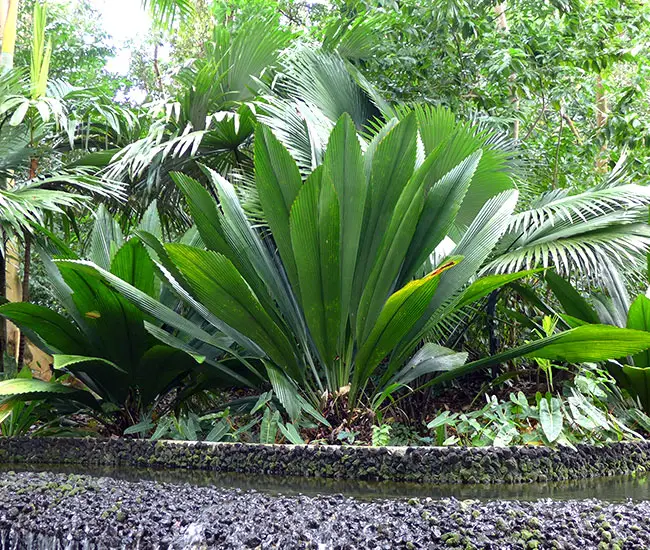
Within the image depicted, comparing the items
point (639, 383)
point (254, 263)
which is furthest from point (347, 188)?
point (639, 383)

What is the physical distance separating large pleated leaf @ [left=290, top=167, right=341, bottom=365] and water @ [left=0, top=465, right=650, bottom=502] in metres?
0.62

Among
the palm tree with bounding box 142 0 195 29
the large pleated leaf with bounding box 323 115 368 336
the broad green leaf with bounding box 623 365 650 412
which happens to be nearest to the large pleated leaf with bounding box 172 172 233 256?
the large pleated leaf with bounding box 323 115 368 336

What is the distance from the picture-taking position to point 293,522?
1627mm

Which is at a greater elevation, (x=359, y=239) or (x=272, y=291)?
(x=359, y=239)

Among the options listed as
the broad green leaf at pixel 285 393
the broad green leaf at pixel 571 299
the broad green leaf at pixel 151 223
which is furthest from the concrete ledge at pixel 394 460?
the broad green leaf at pixel 151 223

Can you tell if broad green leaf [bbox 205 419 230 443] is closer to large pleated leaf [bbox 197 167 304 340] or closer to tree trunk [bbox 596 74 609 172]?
large pleated leaf [bbox 197 167 304 340]

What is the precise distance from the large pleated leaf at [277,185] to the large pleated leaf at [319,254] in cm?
17

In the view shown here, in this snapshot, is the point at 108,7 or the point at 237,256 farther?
the point at 108,7

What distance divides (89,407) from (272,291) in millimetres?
1166

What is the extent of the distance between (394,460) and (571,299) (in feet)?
6.09

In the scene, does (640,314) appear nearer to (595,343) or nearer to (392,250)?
(595,343)

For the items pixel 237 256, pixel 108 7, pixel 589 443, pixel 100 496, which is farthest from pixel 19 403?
pixel 108 7

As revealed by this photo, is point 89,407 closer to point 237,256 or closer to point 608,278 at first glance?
point 237,256

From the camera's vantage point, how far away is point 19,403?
3.27m
